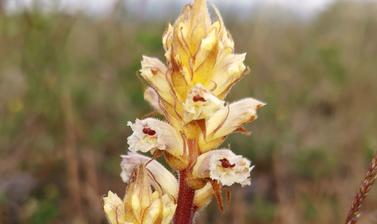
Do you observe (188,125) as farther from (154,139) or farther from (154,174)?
(154,174)

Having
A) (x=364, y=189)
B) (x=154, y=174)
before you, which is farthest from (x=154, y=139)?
(x=364, y=189)

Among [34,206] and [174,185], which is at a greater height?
[34,206]

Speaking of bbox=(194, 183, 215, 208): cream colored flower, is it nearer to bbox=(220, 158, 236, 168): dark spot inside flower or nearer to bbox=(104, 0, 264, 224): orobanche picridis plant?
bbox=(104, 0, 264, 224): orobanche picridis plant

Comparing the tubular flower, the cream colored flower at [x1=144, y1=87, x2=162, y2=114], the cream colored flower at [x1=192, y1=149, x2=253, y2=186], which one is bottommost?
the tubular flower

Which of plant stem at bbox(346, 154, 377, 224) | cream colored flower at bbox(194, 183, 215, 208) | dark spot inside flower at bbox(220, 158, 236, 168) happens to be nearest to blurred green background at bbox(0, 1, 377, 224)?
plant stem at bbox(346, 154, 377, 224)

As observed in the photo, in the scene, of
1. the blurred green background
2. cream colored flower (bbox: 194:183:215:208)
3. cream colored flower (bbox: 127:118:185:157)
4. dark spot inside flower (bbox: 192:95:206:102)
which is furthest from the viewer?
the blurred green background

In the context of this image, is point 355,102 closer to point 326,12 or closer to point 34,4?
point 326,12

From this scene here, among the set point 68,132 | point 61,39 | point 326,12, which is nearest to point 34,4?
point 61,39

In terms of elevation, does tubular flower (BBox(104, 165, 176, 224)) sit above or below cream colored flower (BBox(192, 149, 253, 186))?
below
